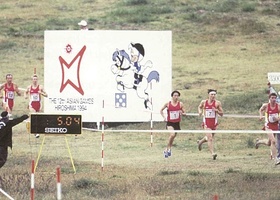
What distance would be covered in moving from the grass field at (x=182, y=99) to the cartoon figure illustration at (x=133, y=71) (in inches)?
58.4

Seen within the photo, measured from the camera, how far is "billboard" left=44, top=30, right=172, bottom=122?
38812mm

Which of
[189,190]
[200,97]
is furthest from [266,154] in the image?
[200,97]

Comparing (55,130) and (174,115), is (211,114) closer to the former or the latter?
(174,115)

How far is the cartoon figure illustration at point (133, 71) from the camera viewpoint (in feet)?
128

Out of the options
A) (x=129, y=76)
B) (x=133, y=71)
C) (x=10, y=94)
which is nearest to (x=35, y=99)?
(x=10, y=94)

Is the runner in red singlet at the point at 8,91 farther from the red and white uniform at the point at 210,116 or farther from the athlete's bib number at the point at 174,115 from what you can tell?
the red and white uniform at the point at 210,116

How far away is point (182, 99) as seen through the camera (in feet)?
154

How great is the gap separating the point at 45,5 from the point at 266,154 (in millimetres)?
31172

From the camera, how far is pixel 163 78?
3912cm

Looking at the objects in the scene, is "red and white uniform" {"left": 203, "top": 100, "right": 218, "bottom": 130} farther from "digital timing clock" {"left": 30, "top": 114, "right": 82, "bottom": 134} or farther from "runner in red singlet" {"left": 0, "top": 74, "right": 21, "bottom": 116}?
"runner in red singlet" {"left": 0, "top": 74, "right": 21, "bottom": 116}

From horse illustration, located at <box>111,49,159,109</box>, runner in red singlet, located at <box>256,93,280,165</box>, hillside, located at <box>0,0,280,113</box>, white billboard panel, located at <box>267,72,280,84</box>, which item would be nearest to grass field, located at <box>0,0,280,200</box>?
hillside, located at <box>0,0,280,113</box>

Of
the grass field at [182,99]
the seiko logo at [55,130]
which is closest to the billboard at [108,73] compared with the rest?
the grass field at [182,99]

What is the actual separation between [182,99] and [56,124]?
62.2 ft

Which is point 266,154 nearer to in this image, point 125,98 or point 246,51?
point 125,98
